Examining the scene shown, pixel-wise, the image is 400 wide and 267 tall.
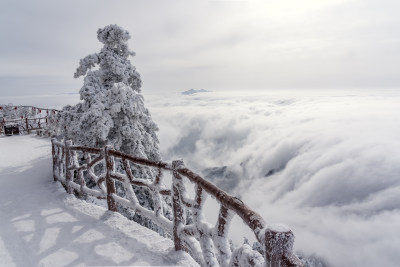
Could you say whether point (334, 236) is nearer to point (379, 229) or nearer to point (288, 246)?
point (379, 229)

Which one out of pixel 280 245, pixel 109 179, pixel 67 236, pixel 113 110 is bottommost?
pixel 67 236

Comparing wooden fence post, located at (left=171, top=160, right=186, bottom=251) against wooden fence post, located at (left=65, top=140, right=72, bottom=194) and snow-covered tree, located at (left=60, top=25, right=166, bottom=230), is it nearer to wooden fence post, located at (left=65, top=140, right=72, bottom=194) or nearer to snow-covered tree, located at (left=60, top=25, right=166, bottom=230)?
wooden fence post, located at (left=65, top=140, right=72, bottom=194)

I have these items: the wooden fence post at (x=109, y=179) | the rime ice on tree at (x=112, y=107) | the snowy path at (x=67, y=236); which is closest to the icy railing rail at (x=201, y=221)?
the wooden fence post at (x=109, y=179)

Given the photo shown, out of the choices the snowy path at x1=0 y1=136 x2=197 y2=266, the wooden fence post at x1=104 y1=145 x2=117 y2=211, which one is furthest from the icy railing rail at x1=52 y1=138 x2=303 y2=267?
the snowy path at x1=0 y1=136 x2=197 y2=266

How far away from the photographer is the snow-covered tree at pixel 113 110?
33.1ft

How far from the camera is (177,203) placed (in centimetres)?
373

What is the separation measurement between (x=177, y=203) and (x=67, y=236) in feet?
8.32

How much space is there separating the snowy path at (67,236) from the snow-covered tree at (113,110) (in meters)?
3.20

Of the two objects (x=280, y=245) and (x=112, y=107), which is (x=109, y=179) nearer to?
(x=280, y=245)

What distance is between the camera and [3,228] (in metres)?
5.14

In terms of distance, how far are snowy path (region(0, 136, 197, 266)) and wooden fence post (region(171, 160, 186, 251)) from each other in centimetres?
22

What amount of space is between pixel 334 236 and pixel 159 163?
24057 cm

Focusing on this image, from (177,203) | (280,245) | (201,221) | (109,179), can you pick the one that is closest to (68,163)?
(109,179)

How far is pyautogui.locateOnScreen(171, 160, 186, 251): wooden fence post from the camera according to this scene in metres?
3.64
